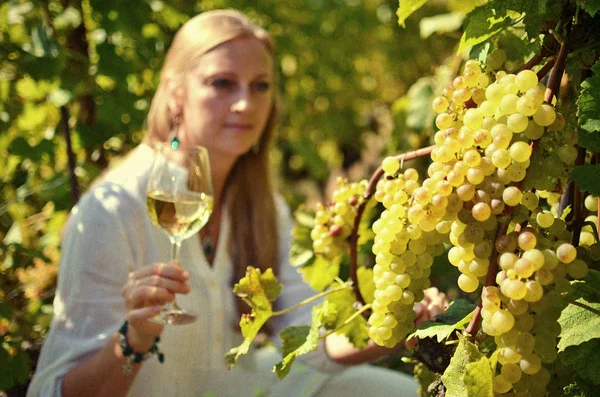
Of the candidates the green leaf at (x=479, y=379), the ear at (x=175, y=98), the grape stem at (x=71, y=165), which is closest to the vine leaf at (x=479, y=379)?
the green leaf at (x=479, y=379)

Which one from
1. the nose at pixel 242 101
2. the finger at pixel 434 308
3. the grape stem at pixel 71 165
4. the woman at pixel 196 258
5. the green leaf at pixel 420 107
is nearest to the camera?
the finger at pixel 434 308

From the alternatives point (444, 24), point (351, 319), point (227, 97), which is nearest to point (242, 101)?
point (227, 97)

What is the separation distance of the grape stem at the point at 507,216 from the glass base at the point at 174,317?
31.0 inches

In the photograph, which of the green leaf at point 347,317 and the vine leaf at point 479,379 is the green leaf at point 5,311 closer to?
the green leaf at point 347,317

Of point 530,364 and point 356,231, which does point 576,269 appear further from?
point 356,231

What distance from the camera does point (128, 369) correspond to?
157cm

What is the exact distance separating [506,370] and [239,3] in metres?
3.27

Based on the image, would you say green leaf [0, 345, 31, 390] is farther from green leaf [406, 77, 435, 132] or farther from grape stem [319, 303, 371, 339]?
green leaf [406, 77, 435, 132]

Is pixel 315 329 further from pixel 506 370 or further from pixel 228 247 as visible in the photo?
pixel 228 247

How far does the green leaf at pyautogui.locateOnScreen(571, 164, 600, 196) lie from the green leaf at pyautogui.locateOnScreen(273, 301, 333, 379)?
454 mm

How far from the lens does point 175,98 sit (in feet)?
7.45

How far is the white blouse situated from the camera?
5.88 feet

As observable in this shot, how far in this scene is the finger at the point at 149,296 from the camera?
56.9 inches

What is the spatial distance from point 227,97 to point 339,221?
100 centimetres
